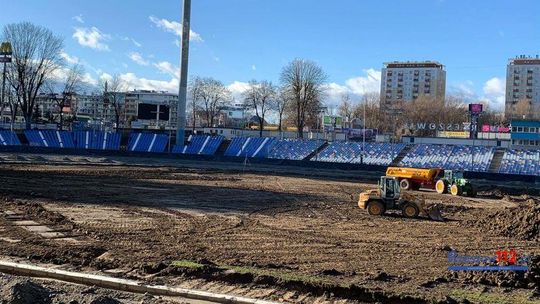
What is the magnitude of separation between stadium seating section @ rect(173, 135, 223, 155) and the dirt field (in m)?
37.6

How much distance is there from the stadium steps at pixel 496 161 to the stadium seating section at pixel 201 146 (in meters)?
32.5

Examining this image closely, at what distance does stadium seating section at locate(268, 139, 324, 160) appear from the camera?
6514cm

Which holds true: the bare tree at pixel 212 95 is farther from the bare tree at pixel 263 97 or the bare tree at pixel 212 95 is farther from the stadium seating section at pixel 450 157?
the stadium seating section at pixel 450 157

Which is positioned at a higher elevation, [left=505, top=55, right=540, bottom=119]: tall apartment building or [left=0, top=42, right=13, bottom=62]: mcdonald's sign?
[left=505, top=55, right=540, bottom=119]: tall apartment building

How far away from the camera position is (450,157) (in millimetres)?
57281

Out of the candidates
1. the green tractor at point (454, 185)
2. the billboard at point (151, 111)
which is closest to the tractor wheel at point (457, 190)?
the green tractor at point (454, 185)

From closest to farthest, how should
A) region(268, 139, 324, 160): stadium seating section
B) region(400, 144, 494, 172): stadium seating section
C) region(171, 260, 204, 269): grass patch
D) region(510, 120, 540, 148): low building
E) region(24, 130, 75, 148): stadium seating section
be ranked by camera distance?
region(171, 260, 204, 269): grass patch → region(400, 144, 494, 172): stadium seating section → region(268, 139, 324, 160): stadium seating section → region(24, 130, 75, 148): stadium seating section → region(510, 120, 540, 148): low building

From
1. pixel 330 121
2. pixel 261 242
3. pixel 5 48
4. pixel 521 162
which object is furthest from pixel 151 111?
pixel 261 242

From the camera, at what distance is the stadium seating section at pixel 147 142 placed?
68250 mm

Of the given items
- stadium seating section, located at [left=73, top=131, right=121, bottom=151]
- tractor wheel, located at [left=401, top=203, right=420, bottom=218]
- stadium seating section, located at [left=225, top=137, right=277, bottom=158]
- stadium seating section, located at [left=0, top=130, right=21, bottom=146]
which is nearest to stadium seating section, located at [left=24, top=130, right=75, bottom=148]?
stadium seating section, located at [left=73, top=131, right=121, bottom=151]

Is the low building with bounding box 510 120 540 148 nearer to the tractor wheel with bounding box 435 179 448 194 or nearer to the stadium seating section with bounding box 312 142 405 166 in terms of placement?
the stadium seating section with bounding box 312 142 405 166

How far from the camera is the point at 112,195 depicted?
26156 millimetres

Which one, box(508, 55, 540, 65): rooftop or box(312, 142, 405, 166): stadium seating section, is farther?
box(508, 55, 540, 65): rooftop

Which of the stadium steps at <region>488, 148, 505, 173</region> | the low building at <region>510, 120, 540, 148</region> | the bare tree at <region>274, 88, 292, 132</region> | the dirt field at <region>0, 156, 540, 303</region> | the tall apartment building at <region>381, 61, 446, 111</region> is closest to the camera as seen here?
the dirt field at <region>0, 156, 540, 303</region>
